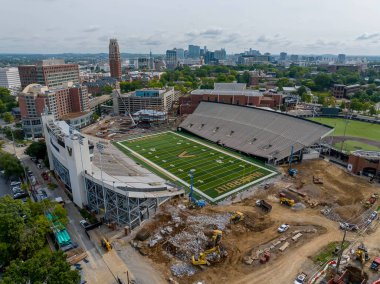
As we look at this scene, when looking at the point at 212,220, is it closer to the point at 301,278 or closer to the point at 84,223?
the point at 301,278

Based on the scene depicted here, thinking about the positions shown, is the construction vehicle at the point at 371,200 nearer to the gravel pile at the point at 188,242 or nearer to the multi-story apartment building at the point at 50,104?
the gravel pile at the point at 188,242

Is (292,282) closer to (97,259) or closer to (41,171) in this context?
(97,259)

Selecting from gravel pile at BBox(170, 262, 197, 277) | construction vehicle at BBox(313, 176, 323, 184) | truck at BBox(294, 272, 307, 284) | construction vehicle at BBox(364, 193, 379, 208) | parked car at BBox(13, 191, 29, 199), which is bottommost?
gravel pile at BBox(170, 262, 197, 277)

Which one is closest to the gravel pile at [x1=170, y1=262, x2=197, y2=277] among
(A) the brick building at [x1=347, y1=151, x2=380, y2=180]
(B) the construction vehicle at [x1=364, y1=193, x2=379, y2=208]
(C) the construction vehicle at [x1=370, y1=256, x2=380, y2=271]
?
(C) the construction vehicle at [x1=370, y1=256, x2=380, y2=271]

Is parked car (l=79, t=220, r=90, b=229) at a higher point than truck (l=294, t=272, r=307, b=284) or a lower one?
higher

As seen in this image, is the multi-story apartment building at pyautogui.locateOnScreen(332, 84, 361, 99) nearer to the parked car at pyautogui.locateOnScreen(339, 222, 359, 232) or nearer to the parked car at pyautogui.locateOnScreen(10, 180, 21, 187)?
the parked car at pyautogui.locateOnScreen(339, 222, 359, 232)

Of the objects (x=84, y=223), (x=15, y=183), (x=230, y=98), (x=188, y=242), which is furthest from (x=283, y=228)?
(x=230, y=98)
